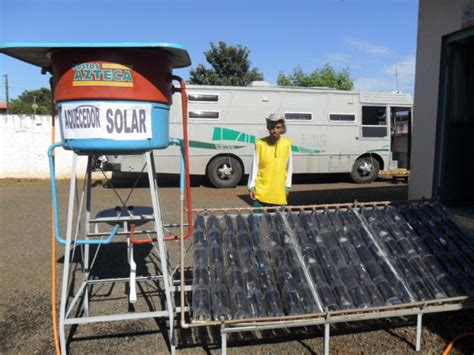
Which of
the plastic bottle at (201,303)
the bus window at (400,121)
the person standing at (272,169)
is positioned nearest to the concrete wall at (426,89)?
the person standing at (272,169)

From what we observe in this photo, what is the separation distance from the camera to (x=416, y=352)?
3.03 meters

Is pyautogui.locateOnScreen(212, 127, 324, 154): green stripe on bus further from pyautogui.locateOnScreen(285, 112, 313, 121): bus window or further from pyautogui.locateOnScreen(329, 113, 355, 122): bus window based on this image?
pyautogui.locateOnScreen(329, 113, 355, 122): bus window

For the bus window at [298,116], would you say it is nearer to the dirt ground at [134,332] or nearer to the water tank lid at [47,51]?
the dirt ground at [134,332]

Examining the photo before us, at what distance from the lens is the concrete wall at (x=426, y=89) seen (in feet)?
18.4

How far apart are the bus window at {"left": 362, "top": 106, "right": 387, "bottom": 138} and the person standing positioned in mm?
8935

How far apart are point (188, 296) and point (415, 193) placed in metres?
4.24

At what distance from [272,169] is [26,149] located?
39.3 ft

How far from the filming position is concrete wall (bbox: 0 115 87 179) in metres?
13.0

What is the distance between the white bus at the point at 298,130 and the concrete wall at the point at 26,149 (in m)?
3.19

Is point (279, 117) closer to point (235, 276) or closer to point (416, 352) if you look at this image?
point (235, 276)

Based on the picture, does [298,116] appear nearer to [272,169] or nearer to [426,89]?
[426,89]

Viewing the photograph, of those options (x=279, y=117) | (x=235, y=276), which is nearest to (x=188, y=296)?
(x=235, y=276)

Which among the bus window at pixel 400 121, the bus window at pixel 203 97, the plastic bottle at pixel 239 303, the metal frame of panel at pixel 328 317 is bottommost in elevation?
the metal frame of panel at pixel 328 317

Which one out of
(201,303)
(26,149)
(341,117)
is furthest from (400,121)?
(26,149)
